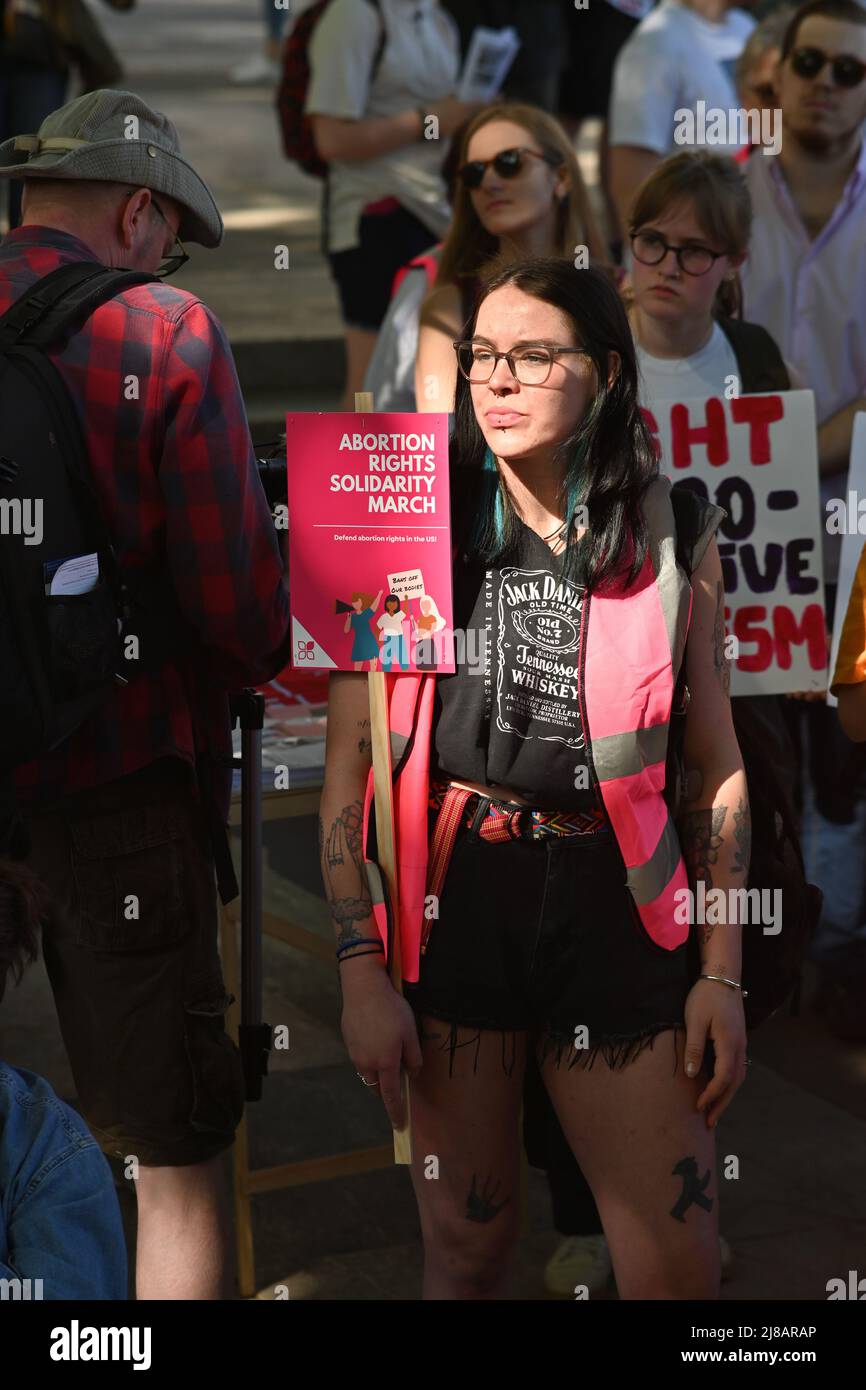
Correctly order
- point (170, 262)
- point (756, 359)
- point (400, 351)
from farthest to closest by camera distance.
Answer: point (400, 351) < point (756, 359) < point (170, 262)

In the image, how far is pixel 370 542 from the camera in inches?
99.7

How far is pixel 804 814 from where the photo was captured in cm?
555

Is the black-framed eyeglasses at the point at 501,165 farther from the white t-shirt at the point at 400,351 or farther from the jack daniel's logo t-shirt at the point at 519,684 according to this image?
the jack daniel's logo t-shirt at the point at 519,684

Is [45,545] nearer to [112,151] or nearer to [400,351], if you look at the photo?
[112,151]

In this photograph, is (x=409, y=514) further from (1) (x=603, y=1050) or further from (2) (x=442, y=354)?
(2) (x=442, y=354)

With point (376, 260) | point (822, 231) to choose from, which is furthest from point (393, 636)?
point (376, 260)

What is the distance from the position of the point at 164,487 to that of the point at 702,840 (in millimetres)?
951

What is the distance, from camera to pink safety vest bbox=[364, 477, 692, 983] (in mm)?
2439

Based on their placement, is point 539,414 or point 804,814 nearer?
point 539,414

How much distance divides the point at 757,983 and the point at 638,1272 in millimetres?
520

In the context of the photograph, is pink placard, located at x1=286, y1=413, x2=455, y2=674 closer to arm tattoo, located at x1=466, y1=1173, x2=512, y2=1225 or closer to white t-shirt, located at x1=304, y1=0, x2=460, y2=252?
arm tattoo, located at x1=466, y1=1173, x2=512, y2=1225

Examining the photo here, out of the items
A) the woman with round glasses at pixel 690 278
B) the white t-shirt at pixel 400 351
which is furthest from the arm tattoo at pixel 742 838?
the white t-shirt at pixel 400 351

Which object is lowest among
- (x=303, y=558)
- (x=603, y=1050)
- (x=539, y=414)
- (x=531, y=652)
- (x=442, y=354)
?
(x=603, y=1050)
